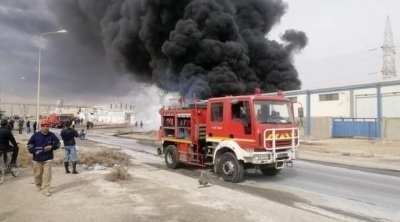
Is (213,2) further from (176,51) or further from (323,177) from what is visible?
(323,177)

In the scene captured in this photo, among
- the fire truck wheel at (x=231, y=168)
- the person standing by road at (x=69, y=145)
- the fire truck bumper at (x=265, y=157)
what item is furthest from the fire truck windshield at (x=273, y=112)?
the person standing by road at (x=69, y=145)

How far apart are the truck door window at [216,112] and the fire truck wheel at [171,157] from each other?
2669mm

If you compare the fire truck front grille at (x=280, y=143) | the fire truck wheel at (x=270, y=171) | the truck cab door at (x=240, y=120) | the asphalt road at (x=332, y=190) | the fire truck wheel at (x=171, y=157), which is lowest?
the asphalt road at (x=332, y=190)

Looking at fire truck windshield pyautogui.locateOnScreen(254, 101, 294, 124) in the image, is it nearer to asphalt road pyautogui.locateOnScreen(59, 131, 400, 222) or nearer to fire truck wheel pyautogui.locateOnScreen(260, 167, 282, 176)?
asphalt road pyautogui.locateOnScreen(59, 131, 400, 222)

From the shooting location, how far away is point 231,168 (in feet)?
42.0

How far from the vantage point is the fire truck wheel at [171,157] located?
15.8 m

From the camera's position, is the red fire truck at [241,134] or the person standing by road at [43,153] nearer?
the person standing by road at [43,153]

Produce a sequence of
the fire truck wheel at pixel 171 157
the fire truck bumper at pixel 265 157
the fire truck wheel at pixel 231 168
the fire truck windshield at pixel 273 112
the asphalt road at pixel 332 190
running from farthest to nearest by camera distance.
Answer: the fire truck wheel at pixel 171 157 → the fire truck wheel at pixel 231 168 → the fire truck windshield at pixel 273 112 → the fire truck bumper at pixel 265 157 → the asphalt road at pixel 332 190

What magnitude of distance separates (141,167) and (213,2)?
31.1 metres

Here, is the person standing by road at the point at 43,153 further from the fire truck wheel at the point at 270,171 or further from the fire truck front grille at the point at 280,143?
the fire truck wheel at the point at 270,171

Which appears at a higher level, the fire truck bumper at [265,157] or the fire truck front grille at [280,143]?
the fire truck front grille at [280,143]

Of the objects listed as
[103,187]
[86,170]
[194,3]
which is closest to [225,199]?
[103,187]

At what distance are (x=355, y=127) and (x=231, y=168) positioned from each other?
89.1ft

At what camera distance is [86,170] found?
1480 cm
